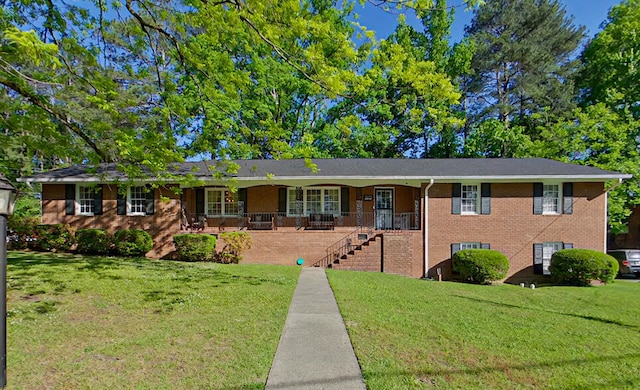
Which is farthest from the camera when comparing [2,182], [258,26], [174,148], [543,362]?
[174,148]

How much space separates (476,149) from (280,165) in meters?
15.4

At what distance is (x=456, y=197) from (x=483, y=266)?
3.26 m

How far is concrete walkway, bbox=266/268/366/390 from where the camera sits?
134 inches

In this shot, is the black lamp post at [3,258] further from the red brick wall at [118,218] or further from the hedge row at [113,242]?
the red brick wall at [118,218]

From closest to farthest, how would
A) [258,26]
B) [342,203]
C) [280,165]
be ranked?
1. [258,26]
2. [342,203]
3. [280,165]

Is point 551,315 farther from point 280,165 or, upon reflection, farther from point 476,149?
point 476,149

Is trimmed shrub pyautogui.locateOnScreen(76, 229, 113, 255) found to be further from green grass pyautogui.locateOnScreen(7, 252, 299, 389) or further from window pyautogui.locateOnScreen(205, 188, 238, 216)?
window pyautogui.locateOnScreen(205, 188, 238, 216)

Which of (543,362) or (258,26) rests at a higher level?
(258,26)

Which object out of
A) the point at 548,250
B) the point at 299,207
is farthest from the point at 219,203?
the point at 548,250

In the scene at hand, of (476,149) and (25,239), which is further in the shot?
(476,149)

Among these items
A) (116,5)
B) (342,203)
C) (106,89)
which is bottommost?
(342,203)

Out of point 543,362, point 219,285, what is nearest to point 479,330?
point 543,362

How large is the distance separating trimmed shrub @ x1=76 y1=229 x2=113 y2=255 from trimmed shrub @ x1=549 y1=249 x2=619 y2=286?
18.2 m

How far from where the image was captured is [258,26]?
4.90 metres
